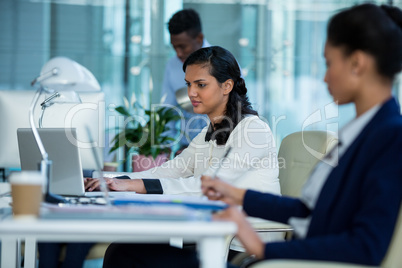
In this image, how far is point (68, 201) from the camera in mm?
1463

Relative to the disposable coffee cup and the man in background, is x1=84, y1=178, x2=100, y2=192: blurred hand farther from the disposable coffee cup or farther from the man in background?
the man in background

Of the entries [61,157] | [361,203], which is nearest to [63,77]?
[61,157]

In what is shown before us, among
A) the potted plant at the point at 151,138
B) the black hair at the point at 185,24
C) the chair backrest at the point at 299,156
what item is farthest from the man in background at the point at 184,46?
the chair backrest at the point at 299,156

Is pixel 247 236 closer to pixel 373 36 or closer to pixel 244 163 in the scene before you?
pixel 373 36

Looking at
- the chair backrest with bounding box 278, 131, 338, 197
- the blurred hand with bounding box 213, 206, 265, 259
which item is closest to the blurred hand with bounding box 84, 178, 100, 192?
the chair backrest with bounding box 278, 131, 338, 197

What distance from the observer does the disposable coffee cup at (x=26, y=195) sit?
3.54 ft

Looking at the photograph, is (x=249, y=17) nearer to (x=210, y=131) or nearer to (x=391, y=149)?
(x=210, y=131)

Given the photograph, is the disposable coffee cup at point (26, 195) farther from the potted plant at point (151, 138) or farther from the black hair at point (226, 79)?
the potted plant at point (151, 138)

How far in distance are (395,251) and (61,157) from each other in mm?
1097

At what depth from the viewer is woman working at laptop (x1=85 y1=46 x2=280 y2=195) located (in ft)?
6.89

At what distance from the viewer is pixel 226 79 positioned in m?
2.37

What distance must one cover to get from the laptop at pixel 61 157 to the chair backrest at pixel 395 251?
1022mm

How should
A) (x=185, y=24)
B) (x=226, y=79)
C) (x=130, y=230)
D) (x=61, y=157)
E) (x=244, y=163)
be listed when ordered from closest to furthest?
(x=130, y=230), (x=61, y=157), (x=244, y=163), (x=226, y=79), (x=185, y=24)

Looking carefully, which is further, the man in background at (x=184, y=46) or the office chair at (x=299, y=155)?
the man in background at (x=184, y=46)
